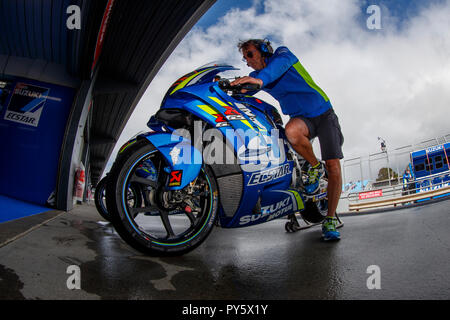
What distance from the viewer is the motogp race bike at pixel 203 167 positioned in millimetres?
1606

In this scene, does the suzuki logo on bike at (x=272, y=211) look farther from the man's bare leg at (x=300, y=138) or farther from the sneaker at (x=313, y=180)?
the man's bare leg at (x=300, y=138)

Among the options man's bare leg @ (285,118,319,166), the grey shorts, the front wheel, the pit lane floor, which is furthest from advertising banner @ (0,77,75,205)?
the grey shorts

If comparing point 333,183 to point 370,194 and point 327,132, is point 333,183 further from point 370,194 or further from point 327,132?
point 370,194

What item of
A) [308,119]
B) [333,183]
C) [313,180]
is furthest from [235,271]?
[308,119]

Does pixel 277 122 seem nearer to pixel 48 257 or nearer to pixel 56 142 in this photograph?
pixel 48 257

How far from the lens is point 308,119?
2615 millimetres

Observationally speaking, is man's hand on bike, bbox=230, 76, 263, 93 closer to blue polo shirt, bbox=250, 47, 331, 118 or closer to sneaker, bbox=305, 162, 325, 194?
blue polo shirt, bbox=250, 47, 331, 118

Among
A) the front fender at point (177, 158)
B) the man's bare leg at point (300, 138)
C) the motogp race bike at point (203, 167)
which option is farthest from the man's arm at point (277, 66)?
the front fender at point (177, 158)

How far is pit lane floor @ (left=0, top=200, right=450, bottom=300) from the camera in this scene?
1107 mm

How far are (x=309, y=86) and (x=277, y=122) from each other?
504 mm

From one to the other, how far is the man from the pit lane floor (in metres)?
0.64

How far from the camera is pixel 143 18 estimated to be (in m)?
7.66

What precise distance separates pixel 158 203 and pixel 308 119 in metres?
1.78

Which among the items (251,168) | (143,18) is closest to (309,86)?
(251,168)
